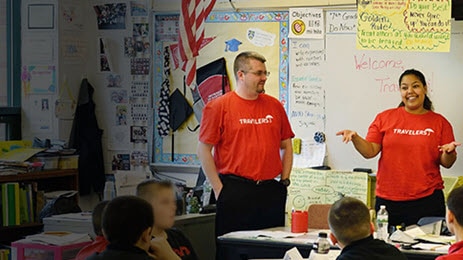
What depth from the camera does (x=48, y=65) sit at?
754 cm

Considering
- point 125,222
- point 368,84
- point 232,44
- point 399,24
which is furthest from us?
point 232,44

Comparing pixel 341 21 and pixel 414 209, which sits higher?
pixel 341 21

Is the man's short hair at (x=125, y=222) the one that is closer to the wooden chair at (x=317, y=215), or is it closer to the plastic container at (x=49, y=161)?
the wooden chair at (x=317, y=215)

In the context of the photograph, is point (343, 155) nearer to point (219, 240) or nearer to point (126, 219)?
point (219, 240)

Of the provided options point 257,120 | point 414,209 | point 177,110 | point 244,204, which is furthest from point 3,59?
point 414,209

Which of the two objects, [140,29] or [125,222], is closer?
[125,222]

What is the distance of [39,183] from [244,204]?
2578mm

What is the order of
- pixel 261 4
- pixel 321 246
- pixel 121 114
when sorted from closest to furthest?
pixel 321 246 → pixel 261 4 → pixel 121 114

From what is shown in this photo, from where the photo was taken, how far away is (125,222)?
3070 millimetres

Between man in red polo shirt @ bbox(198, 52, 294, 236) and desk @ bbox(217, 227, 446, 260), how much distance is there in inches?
25.5

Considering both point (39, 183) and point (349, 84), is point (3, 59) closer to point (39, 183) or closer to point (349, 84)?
point (39, 183)

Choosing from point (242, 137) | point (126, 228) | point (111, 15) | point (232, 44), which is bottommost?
point (126, 228)

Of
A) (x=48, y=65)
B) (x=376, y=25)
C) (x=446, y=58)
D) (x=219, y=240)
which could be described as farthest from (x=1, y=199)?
(x=446, y=58)

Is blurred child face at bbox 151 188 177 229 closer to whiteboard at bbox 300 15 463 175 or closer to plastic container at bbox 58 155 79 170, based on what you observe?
whiteboard at bbox 300 15 463 175
